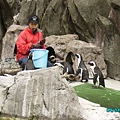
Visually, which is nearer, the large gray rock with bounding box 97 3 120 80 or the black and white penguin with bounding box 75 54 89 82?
the black and white penguin with bounding box 75 54 89 82

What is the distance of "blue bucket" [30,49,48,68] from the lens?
539 cm

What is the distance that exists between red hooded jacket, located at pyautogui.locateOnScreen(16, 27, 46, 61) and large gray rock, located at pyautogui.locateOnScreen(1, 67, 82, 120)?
0.88 meters

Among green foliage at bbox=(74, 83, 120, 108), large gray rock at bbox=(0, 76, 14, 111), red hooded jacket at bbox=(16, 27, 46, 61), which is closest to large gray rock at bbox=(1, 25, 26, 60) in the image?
green foliage at bbox=(74, 83, 120, 108)

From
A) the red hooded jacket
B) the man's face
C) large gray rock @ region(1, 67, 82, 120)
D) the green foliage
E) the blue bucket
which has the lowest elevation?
the green foliage

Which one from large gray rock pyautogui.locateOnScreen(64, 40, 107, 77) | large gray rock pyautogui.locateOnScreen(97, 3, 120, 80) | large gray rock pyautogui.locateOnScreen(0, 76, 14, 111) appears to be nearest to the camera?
large gray rock pyautogui.locateOnScreen(0, 76, 14, 111)

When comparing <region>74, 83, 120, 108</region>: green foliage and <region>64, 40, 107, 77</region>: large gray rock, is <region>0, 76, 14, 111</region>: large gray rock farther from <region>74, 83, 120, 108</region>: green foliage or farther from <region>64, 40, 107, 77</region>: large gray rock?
<region>64, 40, 107, 77</region>: large gray rock

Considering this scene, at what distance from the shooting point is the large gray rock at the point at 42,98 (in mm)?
4473

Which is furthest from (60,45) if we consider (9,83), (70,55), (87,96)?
(9,83)

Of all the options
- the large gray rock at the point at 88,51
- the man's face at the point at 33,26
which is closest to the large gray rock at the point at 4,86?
the man's face at the point at 33,26

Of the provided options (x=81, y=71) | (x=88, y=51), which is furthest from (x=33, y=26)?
(x=88, y=51)

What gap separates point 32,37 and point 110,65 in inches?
228

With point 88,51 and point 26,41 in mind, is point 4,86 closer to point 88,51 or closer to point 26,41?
point 26,41

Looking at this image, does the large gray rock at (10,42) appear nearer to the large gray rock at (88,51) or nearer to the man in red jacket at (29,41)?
the large gray rock at (88,51)

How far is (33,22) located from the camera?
5.45m
